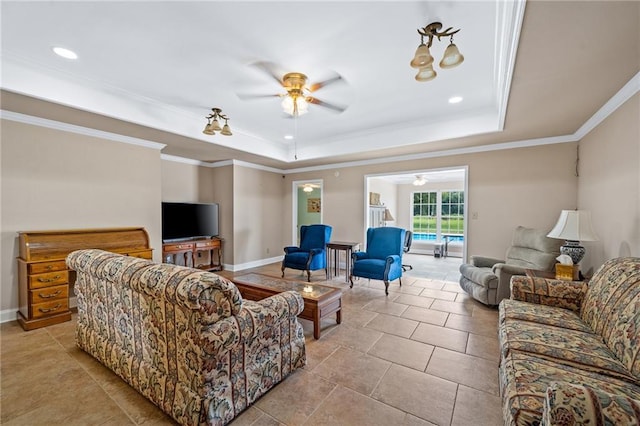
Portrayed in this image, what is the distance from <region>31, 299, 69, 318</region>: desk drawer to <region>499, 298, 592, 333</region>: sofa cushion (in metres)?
4.63

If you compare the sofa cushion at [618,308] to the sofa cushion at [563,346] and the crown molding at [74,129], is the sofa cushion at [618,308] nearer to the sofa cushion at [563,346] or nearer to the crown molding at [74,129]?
the sofa cushion at [563,346]

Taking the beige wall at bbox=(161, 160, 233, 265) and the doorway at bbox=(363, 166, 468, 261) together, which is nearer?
the beige wall at bbox=(161, 160, 233, 265)

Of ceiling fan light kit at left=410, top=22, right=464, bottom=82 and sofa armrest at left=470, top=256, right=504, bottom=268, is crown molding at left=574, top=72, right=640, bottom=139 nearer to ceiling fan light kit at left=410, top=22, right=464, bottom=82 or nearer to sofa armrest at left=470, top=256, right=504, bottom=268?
ceiling fan light kit at left=410, top=22, right=464, bottom=82

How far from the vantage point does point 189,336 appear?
1.52 meters

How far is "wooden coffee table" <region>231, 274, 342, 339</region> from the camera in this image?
2.76 metres

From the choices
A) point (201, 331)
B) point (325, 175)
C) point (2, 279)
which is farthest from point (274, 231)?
point (201, 331)

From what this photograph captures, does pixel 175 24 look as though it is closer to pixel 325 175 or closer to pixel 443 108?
pixel 443 108

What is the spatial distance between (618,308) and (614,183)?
1976 mm

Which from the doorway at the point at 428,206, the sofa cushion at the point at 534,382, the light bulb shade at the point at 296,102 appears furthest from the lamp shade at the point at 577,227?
the doorway at the point at 428,206

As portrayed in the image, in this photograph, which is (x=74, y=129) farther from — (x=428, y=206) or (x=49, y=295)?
(x=428, y=206)

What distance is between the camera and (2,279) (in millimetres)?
3211

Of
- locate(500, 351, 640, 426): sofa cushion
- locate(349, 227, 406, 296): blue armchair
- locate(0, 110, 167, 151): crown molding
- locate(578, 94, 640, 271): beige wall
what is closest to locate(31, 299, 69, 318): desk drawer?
locate(0, 110, 167, 151): crown molding

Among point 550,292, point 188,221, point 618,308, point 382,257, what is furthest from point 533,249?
point 188,221

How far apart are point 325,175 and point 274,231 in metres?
1.98
